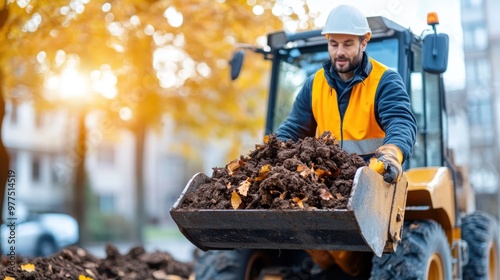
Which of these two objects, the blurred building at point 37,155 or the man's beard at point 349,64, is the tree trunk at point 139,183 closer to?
the blurred building at point 37,155

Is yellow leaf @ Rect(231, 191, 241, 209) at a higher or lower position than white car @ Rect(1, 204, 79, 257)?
higher

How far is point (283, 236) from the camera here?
4.48m

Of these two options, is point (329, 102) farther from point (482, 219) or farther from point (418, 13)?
point (418, 13)

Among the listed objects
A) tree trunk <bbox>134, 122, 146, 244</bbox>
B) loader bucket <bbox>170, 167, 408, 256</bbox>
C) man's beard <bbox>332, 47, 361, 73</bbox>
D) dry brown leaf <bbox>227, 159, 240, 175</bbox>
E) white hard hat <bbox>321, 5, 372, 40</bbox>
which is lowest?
tree trunk <bbox>134, 122, 146, 244</bbox>

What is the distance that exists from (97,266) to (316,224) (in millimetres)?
3349

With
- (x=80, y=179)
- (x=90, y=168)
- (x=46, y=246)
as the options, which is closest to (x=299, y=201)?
(x=80, y=179)

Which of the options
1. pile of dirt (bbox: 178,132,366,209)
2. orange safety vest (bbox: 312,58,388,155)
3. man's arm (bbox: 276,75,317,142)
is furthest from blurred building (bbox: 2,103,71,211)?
pile of dirt (bbox: 178,132,366,209)

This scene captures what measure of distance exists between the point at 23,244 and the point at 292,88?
13.1 metres

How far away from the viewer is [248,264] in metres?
6.13

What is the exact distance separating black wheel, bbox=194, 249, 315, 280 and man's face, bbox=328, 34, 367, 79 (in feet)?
5.60

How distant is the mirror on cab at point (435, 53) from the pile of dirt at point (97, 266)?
3173mm

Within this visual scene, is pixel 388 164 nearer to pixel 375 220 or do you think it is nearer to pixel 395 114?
pixel 375 220

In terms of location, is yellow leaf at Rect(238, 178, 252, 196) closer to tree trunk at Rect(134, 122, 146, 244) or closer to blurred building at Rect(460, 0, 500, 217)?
blurred building at Rect(460, 0, 500, 217)

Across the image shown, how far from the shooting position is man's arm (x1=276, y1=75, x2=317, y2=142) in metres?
5.59
